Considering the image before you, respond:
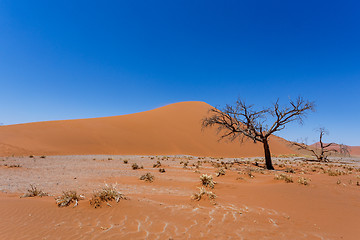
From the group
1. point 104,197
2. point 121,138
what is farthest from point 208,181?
point 121,138

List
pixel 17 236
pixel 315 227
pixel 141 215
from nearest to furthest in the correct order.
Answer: pixel 17 236 < pixel 315 227 < pixel 141 215

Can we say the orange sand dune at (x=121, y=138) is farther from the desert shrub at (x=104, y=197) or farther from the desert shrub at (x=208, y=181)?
the desert shrub at (x=104, y=197)

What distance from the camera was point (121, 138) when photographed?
33125 millimetres

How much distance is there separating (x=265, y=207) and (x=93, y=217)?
13.2 ft

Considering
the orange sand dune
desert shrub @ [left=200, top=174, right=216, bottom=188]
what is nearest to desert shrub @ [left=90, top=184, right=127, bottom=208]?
desert shrub @ [left=200, top=174, right=216, bottom=188]

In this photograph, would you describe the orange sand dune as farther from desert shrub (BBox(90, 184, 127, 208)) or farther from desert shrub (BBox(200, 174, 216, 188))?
desert shrub (BBox(90, 184, 127, 208))

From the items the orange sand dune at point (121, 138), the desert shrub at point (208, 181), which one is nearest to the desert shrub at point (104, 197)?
the desert shrub at point (208, 181)

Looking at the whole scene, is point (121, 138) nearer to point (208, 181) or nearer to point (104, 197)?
point (208, 181)

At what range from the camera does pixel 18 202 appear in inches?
169

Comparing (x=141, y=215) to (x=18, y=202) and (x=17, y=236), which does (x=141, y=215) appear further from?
(x=18, y=202)

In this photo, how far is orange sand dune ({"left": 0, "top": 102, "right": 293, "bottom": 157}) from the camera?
2691 centimetres

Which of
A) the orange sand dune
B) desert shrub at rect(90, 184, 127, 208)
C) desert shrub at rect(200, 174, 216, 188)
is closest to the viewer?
desert shrub at rect(90, 184, 127, 208)

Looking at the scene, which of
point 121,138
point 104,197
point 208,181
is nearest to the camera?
point 104,197

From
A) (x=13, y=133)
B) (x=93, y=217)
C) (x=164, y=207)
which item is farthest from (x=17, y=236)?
(x=13, y=133)
